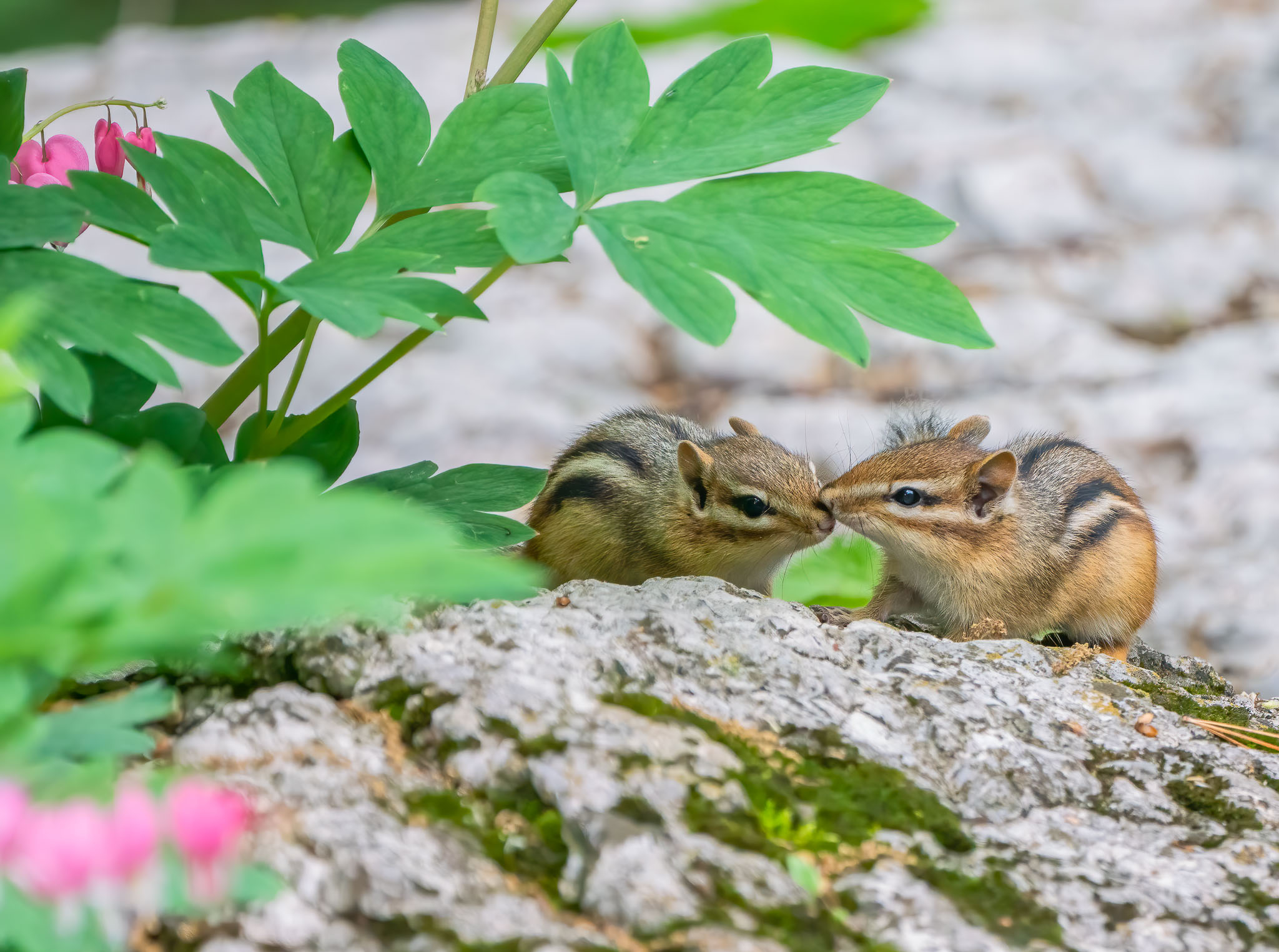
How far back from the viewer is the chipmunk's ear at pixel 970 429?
2.94 metres

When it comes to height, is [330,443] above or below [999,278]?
below

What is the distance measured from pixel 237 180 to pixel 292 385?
294 mm

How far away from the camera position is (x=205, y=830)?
2.42 ft

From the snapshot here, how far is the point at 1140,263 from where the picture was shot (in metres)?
5.64

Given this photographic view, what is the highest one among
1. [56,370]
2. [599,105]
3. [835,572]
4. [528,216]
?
[599,105]

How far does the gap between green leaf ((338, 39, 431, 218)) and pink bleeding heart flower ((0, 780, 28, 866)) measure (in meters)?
1.17

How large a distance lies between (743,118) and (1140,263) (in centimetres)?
464

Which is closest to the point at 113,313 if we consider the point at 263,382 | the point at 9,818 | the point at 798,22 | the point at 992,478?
the point at 263,382

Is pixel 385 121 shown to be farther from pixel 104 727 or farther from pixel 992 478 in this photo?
pixel 992 478

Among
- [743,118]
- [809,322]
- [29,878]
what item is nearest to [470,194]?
[743,118]

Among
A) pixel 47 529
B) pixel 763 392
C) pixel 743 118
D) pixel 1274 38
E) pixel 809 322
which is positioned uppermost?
pixel 1274 38

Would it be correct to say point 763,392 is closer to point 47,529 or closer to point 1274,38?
point 1274,38

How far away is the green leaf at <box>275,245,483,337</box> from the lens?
1.41 metres

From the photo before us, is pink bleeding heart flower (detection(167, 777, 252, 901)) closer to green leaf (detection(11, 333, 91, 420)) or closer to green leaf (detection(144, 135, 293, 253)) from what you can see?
green leaf (detection(11, 333, 91, 420))
